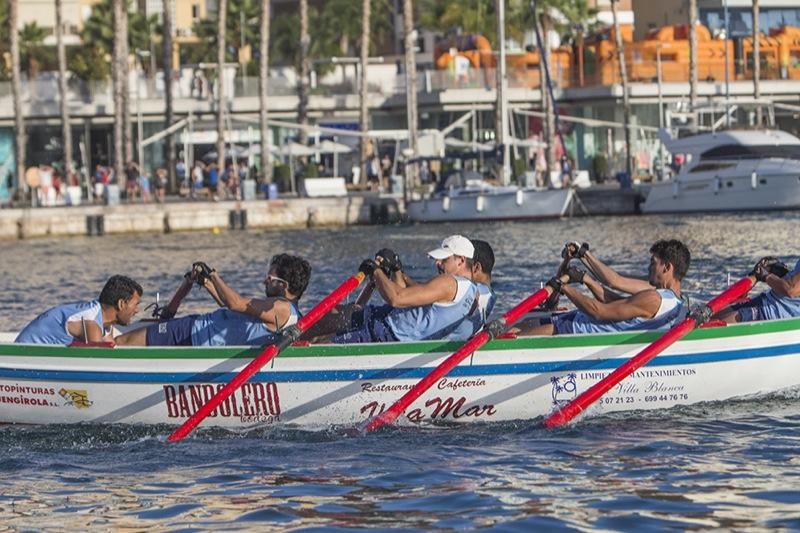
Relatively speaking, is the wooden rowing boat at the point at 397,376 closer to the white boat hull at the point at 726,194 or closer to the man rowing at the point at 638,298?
the man rowing at the point at 638,298

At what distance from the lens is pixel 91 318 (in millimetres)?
17641

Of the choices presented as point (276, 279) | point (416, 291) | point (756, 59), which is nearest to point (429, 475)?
point (416, 291)

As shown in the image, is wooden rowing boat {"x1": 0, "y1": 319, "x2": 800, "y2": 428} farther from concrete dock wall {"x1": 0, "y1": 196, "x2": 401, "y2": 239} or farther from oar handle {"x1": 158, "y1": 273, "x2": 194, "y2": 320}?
concrete dock wall {"x1": 0, "y1": 196, "x2": 401, "y2": 239}

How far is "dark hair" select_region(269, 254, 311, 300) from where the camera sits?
680 inches

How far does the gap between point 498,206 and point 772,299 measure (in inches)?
1571

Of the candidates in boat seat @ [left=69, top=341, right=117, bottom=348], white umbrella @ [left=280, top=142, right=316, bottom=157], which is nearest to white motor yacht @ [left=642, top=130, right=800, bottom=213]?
white umbrella @ [left=280, top=142, right=316, bottom=157]

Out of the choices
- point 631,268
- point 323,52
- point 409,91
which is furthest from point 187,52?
point 631,268

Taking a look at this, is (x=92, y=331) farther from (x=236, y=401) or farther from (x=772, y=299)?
(x=772, y=299)

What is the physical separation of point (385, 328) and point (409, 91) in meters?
50.3

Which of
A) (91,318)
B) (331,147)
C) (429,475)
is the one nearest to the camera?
(429,475)

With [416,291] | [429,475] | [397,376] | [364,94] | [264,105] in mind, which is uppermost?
[364,94]

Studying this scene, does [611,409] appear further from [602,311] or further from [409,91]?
[409,91]

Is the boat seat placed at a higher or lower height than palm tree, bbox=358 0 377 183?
lower

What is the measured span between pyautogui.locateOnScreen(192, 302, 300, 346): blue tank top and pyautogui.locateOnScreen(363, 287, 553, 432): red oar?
124 cm
